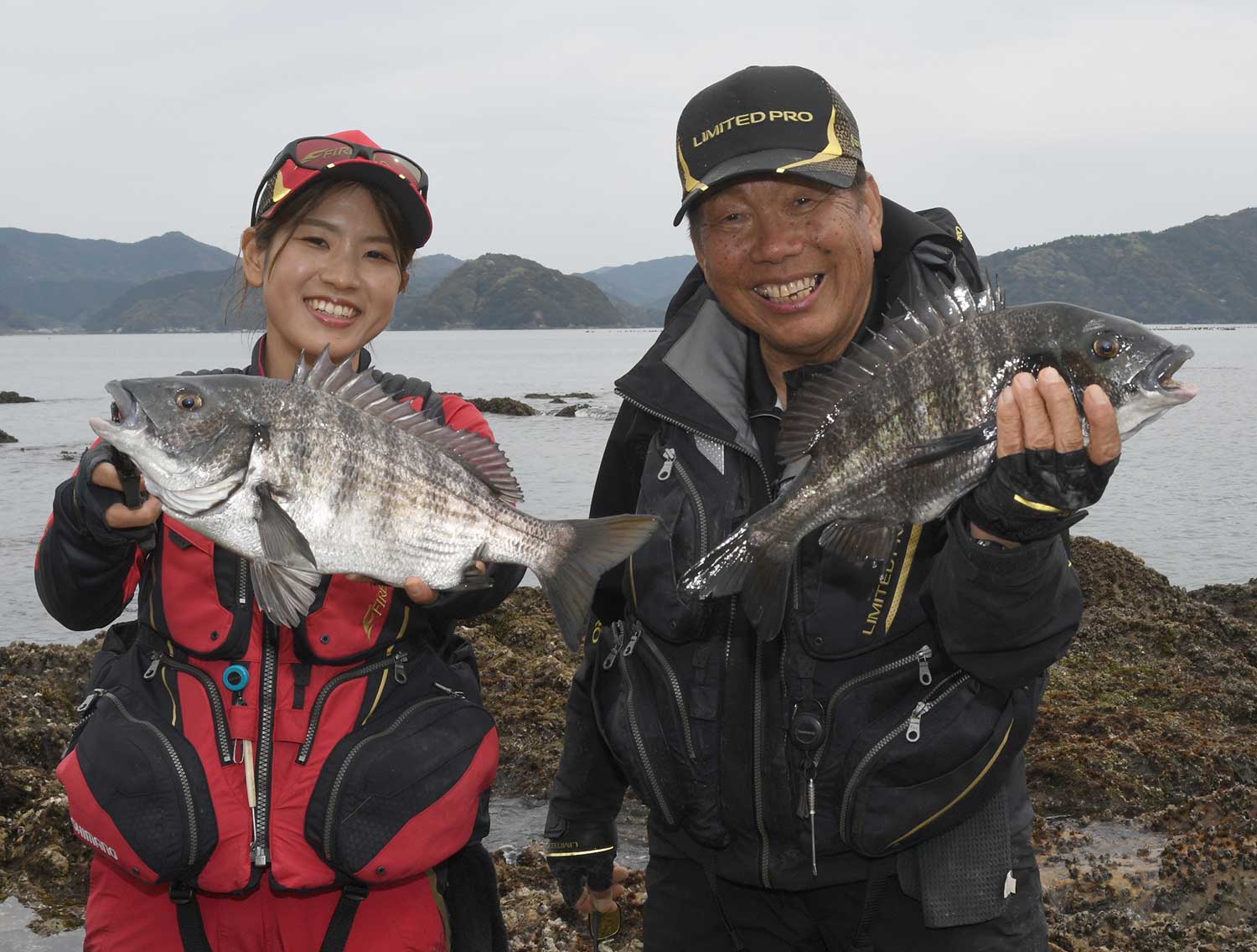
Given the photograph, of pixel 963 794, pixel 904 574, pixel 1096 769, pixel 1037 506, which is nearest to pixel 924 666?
pixel 904 574

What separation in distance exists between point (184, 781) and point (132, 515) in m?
0.77

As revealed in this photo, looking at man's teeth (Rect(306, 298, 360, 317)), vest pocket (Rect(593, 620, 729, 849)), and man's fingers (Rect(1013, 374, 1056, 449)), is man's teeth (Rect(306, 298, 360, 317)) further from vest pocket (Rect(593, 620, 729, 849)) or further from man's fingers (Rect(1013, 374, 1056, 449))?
man's fingers (Rect(1013, 374, 1056, 449))

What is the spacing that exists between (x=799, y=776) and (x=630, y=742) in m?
0.55

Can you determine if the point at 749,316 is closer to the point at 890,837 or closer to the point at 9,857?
the point at 890,837

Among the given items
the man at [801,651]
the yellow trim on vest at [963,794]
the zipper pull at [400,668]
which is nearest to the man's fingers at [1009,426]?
the man at [801,651]

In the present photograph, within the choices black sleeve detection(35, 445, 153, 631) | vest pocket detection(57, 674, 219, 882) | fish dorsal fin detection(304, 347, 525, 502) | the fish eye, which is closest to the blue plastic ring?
vest pocket detection(57, 674, 219, 882)

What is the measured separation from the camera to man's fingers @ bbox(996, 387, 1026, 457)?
8.37 ft

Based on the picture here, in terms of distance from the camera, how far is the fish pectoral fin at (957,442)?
2.71 meters

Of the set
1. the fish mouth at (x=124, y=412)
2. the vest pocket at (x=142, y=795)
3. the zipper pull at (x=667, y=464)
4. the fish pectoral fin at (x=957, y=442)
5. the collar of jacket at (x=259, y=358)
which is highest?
the collar of jacket at (x=259, y=358)

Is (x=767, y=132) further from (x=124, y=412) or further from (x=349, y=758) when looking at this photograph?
(x=349, y=758)

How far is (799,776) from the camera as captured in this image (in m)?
3.12

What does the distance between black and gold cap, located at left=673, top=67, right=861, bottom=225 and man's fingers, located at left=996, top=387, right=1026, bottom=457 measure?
3.25 feet

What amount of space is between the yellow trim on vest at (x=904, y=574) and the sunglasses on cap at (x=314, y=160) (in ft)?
6.89

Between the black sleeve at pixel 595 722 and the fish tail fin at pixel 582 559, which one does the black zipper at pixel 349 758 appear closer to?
the fish tail fin at pixel 582 559
